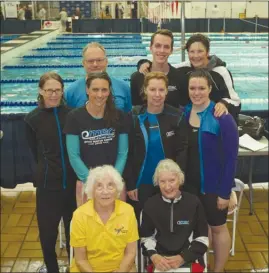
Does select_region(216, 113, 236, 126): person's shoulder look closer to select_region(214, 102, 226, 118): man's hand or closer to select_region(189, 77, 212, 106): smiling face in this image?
select_region(214, 102, 226, 118): man's hand

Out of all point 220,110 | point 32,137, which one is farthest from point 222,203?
point 32,137

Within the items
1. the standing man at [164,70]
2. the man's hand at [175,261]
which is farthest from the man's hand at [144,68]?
the man's hand at [175,261]

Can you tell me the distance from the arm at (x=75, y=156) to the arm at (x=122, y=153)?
17 cm

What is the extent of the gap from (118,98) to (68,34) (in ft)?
39.8

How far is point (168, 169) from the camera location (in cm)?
212

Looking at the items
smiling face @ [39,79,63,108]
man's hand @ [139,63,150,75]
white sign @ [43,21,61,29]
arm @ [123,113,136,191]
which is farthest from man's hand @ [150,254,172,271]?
white sign @ [43,21,61,29]

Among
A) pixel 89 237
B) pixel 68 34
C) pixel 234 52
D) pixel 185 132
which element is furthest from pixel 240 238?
pixel 68 34

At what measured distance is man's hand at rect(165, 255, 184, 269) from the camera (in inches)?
81.4

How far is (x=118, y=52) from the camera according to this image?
9.89 m

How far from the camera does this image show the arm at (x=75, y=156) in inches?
86.7

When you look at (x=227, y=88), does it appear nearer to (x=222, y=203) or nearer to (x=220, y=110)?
(x=220, y=110)

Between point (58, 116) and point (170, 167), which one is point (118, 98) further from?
point (170, 167)

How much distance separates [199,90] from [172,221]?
71cm

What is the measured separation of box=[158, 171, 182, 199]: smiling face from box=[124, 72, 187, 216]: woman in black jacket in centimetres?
15
